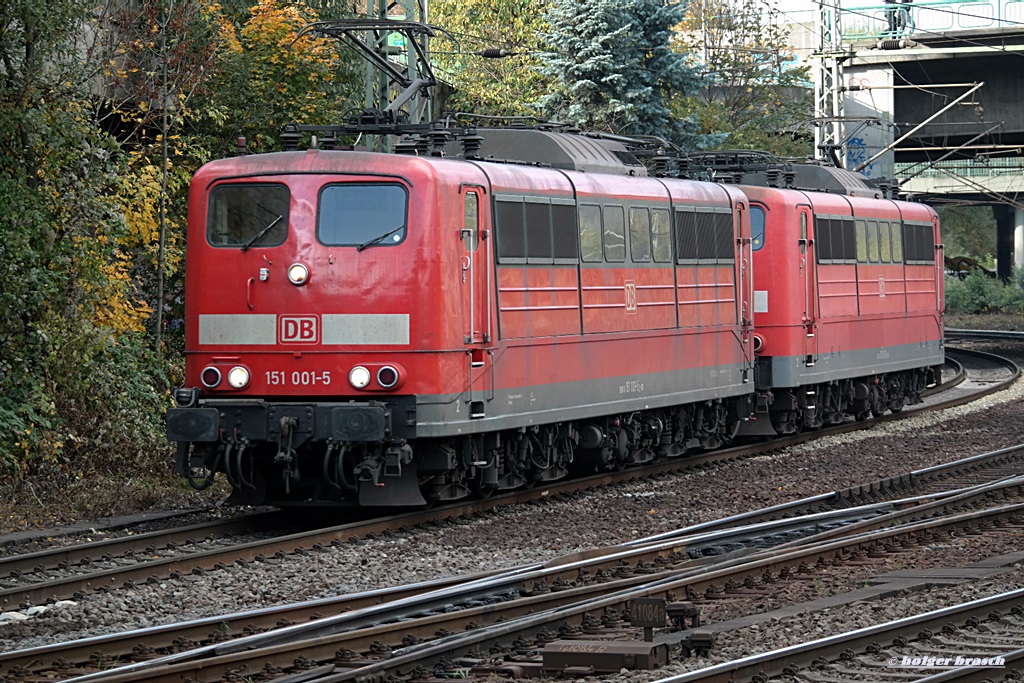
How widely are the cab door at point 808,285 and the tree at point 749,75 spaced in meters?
26.3

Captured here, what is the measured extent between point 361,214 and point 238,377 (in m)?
1.73

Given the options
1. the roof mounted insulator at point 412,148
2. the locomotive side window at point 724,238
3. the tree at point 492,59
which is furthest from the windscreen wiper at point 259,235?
the tree at point 492,59

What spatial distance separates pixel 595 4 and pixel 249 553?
24.3 meters

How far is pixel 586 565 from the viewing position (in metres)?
11.2

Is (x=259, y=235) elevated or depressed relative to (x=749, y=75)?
depressed

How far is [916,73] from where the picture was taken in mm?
42938

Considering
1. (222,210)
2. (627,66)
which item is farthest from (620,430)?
(627,66)

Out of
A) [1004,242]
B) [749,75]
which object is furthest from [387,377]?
[1004,242]

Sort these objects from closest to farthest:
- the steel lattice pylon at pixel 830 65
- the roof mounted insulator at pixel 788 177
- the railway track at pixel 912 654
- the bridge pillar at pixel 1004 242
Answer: the railway track at pixel 912 654 → the roof mounted insulator at pixel 788 177 → the steel lattice pylon at pixel 830 65 → the bridge pillar at pixel 1004 242

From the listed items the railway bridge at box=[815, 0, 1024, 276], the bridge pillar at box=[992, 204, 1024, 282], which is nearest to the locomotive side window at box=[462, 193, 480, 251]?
the railway bridge at box=[815, 0, 1024, 276]

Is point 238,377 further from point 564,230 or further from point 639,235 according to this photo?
point 639,235

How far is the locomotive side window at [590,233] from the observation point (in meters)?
16.0

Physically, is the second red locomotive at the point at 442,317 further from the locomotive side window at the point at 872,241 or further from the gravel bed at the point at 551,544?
the locomotive side window at the point at 872,241

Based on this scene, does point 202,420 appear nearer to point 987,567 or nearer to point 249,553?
point 249,553
